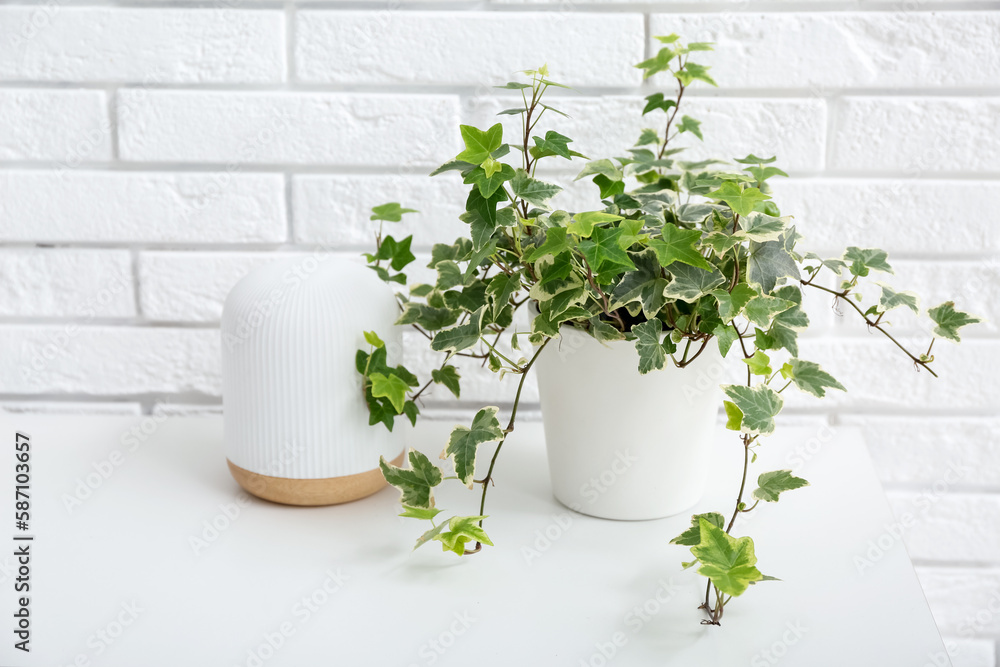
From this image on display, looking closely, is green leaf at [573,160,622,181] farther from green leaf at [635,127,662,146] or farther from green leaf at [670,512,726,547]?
green leaf at [670,512,726,547]

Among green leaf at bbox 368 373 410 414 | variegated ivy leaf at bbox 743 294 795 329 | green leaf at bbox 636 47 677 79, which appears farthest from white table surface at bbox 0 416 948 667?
green leaf at bbox 636 47 677 79

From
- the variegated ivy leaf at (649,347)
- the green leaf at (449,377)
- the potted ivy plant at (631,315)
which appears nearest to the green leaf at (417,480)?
the potted ivy plant at (631,315)

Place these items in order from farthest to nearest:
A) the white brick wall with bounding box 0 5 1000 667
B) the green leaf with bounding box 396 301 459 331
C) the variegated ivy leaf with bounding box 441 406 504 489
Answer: the white brick wall with bounding box 0 5 1000 667
the green leaf with bounding box 396 301 459 331
the variegated ivy leaf with bounding box 441 406 504 489

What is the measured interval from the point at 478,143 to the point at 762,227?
23 cm

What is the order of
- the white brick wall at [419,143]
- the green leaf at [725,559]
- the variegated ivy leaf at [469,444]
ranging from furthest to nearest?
1. the white brick wall at [419,143]
2. the variegated ivy leaf at [469,444]
3. the green leaf at [725,559]

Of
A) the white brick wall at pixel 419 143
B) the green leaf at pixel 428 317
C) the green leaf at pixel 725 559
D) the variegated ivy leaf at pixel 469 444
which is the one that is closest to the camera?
the green leaf at pixel 725 559

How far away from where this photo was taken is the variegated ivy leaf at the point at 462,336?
0.66 m

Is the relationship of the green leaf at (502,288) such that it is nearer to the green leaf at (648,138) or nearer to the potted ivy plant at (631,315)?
the potted ivy plant at (631,315)

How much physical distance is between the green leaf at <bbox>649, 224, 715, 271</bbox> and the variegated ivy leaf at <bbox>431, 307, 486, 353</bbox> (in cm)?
17

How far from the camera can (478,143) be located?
0.59 meters

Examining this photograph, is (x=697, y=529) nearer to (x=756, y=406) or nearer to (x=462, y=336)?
(x=756, y=406)

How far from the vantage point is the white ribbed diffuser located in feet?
2.32

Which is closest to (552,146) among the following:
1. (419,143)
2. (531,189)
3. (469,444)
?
(531,189)

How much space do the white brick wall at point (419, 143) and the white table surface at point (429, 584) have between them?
24 cm
